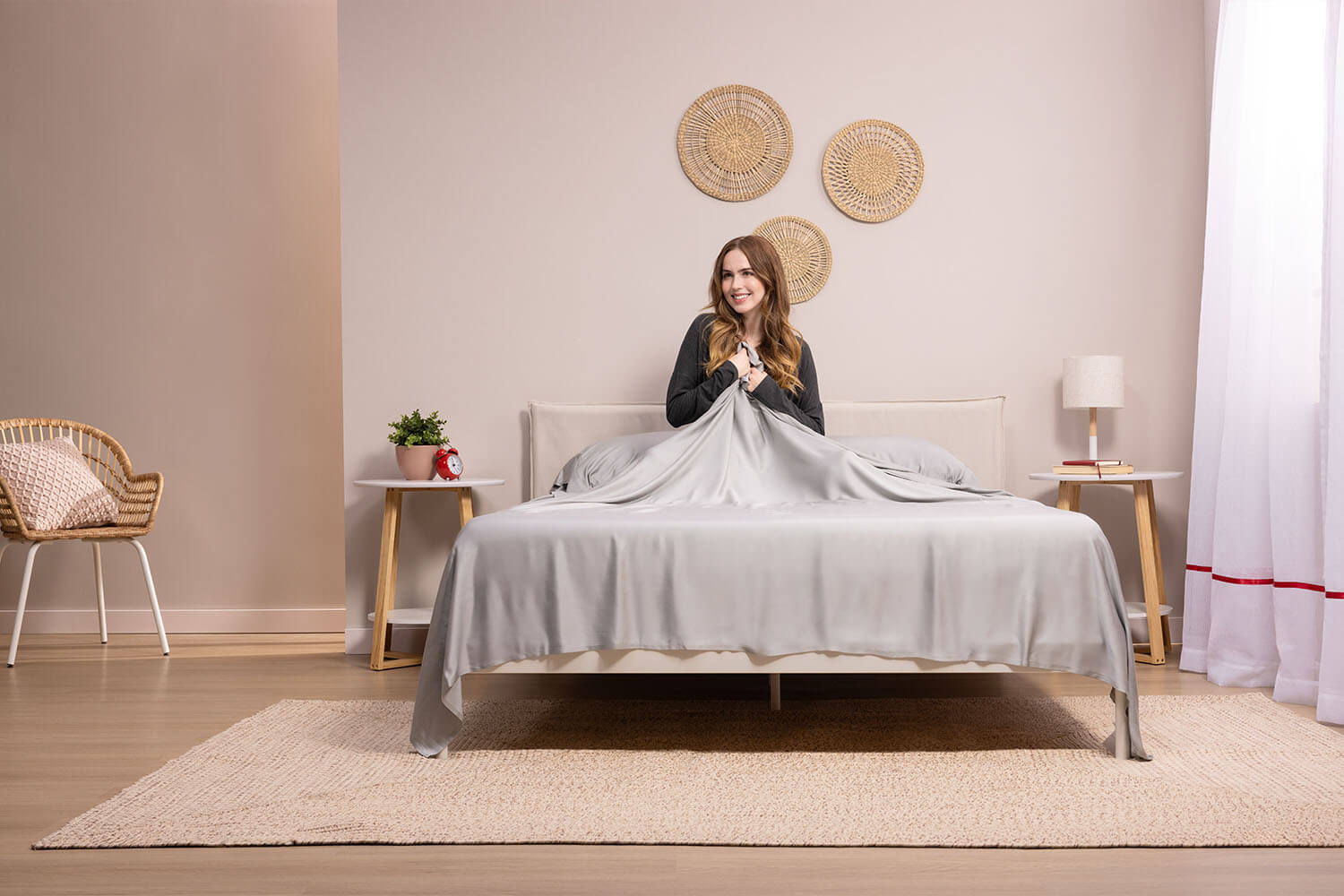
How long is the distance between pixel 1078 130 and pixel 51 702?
4.06 meters

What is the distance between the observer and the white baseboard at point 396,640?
398 centimetres

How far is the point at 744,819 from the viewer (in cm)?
200

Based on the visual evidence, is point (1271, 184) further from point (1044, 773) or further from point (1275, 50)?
point (1044, 773)

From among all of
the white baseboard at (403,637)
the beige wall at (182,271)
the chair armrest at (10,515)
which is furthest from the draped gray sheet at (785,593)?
the beige wall at (182,271)

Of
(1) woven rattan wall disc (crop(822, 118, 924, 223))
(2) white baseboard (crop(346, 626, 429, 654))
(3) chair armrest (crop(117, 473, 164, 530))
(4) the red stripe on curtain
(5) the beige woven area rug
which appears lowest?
(2) white baseboard (crop(346, 626, 429, 654))

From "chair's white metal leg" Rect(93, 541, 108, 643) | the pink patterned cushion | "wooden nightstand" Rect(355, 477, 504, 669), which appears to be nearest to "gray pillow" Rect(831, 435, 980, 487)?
"wooden nightstand" Rect(355, 477, 504, 669)

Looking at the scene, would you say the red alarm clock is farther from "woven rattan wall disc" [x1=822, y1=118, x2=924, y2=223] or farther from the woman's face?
"woven rattan wall disc" [x1=822, y1=118, x2=924, y2=223]

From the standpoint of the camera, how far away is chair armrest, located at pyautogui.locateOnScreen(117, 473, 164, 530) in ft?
13.0

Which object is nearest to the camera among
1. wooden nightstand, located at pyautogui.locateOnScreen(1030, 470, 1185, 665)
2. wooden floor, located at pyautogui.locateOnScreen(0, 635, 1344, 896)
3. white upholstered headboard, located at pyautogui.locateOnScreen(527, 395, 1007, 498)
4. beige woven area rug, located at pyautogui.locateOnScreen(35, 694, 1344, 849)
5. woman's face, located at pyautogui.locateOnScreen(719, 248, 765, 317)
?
wooden floor, located at pyautogui.locateOnScreen(0, 635, 1344, 896)

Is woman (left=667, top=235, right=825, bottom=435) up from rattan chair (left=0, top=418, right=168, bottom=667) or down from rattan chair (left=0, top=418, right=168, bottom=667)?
up

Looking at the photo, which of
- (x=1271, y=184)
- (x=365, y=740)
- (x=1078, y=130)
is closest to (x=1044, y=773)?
(x=365, y=740)

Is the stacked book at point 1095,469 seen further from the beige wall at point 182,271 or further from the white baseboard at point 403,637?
the beige wall at point 182,271

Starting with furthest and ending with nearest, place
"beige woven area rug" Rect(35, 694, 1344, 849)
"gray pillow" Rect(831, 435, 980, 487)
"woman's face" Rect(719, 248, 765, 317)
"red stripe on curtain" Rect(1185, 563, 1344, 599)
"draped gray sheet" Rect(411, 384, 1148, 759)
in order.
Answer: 1. "woman's face" Rect(719, 248, 765, 317)
2. "gray pillow" Rect(831, 435, 980, 487)
3. "red stripe on curtain" Rect(1185, 563, 1344, 599)
4. "draped gray sheet" Rect(411, 384, 1148, 759)
5. "beige woven area rug" Rect(35, 694, 1344, 849)

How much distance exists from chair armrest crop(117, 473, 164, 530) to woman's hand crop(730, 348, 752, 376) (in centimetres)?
228
